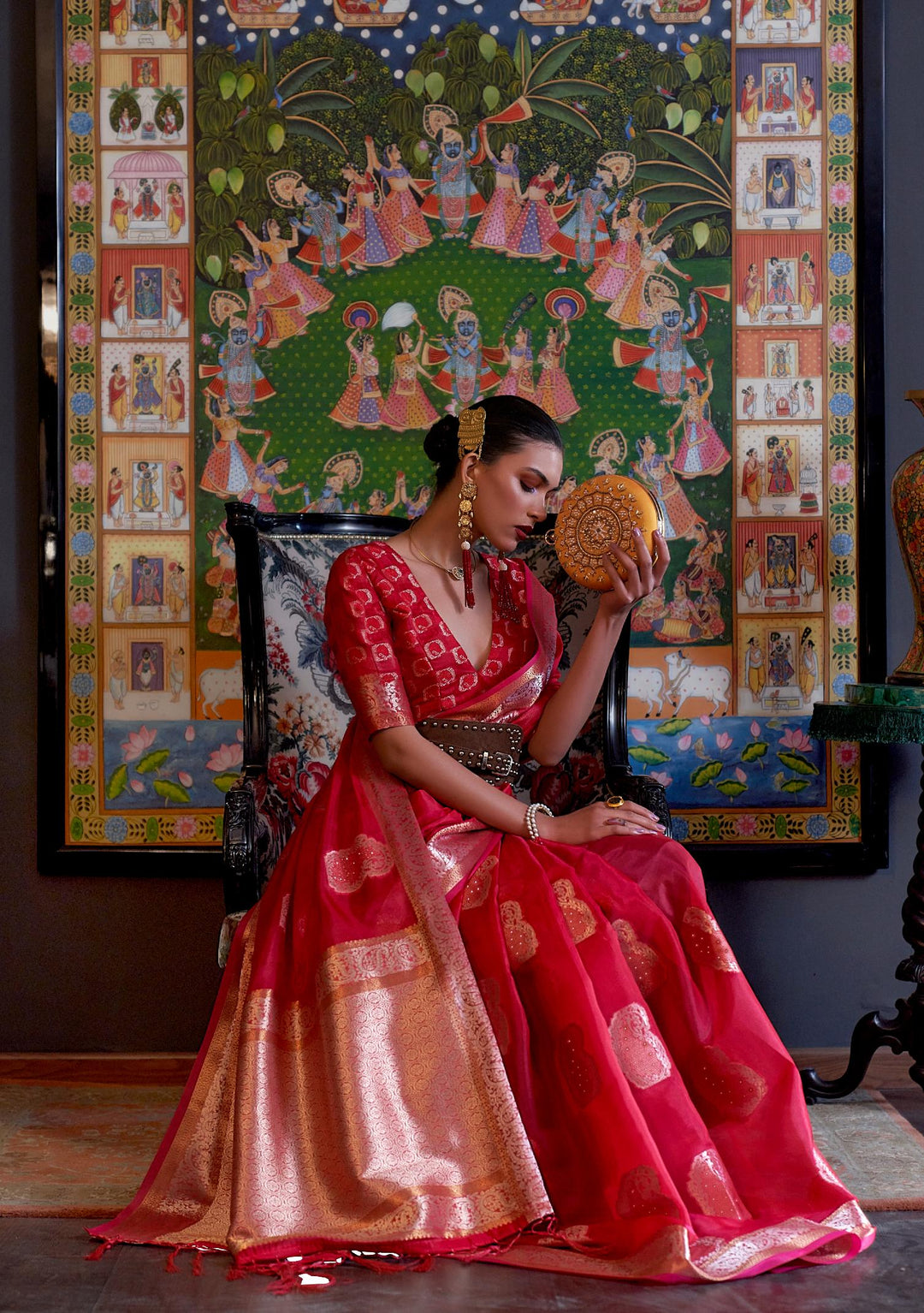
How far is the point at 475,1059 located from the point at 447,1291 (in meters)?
0.33

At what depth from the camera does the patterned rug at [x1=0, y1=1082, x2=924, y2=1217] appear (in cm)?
210

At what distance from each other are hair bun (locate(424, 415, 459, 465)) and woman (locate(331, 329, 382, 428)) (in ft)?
2.05

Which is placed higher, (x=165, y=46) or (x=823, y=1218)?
(x=165, y=46)

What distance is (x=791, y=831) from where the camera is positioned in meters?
2.99

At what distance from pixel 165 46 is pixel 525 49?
2.96 feet

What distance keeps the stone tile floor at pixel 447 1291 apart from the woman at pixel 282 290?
2.08 meters

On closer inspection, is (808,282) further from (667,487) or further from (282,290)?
(282,290)

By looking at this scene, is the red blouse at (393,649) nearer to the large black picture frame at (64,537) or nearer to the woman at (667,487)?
the woman at (667,487)

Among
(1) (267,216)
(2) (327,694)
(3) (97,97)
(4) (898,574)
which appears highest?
(3) (97,97)

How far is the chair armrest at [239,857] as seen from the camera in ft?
7.06

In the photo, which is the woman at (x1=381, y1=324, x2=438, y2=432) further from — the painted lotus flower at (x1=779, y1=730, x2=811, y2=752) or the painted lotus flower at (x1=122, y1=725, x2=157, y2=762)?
the painted lotus flower at (x1=779, y1=730, x2=811, y2=752)

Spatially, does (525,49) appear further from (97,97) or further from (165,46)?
(97,97)

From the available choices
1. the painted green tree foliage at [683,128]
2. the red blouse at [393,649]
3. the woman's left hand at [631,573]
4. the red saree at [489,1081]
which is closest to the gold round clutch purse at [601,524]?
the woman's left hand at [631,573]

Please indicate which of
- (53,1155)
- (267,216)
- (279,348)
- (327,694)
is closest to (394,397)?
(279,348)
